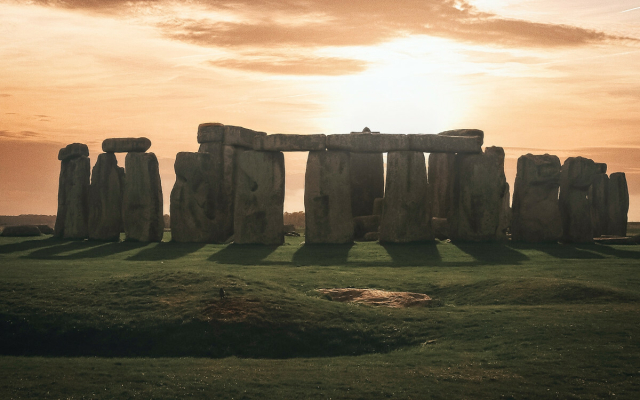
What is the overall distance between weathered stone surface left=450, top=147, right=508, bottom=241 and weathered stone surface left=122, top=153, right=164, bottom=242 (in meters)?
11.4

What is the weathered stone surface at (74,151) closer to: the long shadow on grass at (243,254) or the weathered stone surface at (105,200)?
the weathered stone surface at (105,200)

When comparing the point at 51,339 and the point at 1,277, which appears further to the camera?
the point at 1,277

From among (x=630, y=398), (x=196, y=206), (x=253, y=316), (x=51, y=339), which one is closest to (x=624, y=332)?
(x=630, y=398)

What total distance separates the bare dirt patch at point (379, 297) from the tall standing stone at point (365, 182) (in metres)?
15.9

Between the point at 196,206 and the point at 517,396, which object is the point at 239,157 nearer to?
the point at 196,206

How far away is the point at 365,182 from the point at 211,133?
7572 mm

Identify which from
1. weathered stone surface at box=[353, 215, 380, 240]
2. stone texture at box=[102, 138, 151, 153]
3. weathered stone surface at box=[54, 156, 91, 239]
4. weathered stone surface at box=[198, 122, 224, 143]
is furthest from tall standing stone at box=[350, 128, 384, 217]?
weathered stone surface at box=[54, 156, 91, 239]

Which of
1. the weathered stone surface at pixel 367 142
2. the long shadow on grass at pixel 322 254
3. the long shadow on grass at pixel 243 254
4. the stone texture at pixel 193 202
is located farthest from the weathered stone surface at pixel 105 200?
the weathered stone surface at pixel 367 142

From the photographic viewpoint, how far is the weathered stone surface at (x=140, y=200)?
1051 inches

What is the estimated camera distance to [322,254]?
72.8 ft

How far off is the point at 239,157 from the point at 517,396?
1777 centimetres

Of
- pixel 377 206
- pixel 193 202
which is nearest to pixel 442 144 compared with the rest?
pixel 377 206

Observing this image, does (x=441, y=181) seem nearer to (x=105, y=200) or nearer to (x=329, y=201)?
(x=329, y=201)

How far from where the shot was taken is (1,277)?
52.6ft
